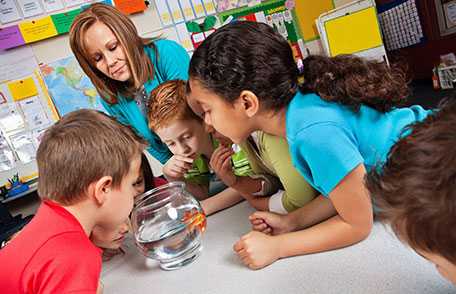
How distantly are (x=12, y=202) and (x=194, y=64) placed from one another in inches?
57.0

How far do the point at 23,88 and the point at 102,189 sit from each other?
1375 mm

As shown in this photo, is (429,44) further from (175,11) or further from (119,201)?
(119,201)

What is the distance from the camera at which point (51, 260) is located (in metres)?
0.52

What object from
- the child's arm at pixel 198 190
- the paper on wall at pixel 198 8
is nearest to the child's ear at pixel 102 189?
the child's arm at pixel 198 190

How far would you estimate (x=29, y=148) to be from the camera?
176 cm

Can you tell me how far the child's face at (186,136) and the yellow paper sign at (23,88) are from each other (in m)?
1.15

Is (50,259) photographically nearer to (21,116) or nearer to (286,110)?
(286,110)

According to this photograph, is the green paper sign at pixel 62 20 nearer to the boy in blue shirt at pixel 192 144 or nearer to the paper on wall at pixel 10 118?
the paper on wall at pixel 10 118

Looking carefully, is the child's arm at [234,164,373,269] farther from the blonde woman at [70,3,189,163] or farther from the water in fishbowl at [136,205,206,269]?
the blonde woman at [70,3,189,163]

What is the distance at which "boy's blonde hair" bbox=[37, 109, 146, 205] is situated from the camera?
62 cm

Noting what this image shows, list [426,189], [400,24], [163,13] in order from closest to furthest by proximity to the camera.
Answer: [426,189]
[163,13]
[400,24]

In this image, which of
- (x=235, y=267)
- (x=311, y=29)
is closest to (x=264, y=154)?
(x=235, y=267)

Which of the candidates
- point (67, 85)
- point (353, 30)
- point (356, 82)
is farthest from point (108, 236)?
point (353, 30)

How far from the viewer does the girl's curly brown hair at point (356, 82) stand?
576 mm
